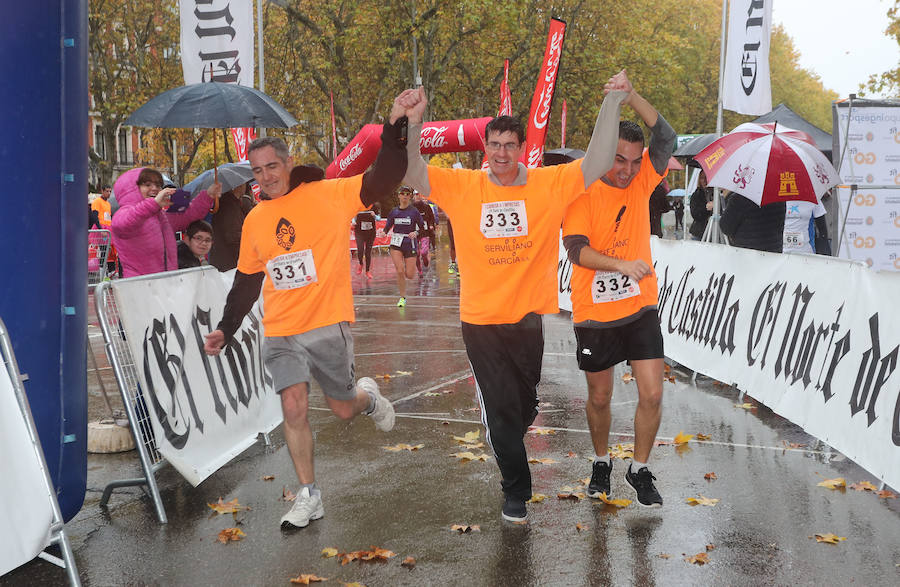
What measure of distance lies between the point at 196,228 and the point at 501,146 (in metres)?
3.72

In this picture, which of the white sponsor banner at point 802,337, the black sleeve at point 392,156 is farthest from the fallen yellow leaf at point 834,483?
the black sleeve at point 392,156

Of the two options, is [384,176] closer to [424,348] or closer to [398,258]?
[424,348]

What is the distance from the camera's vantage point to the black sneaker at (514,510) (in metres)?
5.15

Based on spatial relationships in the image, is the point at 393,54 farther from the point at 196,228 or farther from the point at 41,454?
the point at 41,454

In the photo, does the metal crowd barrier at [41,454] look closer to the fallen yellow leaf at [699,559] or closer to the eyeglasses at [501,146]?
the eyeglasses at [501,146]

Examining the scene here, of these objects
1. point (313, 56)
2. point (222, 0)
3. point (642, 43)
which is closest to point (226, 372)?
point (222, 0)

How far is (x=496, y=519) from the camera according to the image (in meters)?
5.21

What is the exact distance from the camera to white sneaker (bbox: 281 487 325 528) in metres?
5.11

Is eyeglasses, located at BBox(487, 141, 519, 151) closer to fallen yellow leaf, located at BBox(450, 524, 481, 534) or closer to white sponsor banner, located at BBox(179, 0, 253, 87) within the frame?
fallen yellow leaf, located at BBox(450, 524, 481, 534)

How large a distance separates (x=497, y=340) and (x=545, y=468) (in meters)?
1.47

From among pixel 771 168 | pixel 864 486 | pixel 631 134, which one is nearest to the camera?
pixel 631 134

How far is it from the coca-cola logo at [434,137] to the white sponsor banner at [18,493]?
70.7 ft

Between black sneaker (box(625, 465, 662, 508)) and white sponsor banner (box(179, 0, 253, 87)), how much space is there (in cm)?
926

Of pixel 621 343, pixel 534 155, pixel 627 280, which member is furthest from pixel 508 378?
pixel 534 155
